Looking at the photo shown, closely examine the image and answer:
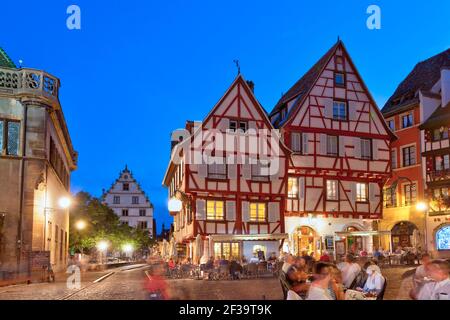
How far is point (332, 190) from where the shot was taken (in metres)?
37.0

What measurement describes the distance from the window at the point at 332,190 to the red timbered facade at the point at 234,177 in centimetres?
309

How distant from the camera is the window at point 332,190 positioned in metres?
36.9

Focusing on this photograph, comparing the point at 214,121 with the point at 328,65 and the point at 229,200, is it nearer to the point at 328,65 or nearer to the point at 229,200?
the point at 229,200

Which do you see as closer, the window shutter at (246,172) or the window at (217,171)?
the window at (217,171)

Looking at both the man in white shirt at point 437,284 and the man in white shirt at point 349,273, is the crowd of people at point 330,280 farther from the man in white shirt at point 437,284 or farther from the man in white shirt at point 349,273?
the man in white shirt at point 437,284

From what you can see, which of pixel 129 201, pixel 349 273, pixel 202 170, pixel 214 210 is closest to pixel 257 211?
pixel 214 210

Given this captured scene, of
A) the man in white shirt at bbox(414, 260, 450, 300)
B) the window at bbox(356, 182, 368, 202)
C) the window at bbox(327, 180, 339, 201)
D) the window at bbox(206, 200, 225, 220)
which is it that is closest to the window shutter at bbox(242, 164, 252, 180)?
the window at bbox(206, 200, 225, 220)

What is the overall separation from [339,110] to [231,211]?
971 cm

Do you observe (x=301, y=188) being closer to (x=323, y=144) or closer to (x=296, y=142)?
(x=296, y=142)

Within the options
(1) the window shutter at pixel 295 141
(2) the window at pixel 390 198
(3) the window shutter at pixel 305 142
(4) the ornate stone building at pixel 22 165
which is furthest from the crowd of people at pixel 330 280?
(2) the window at pixel 390 198

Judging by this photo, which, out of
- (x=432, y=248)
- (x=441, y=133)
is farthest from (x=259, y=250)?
(x=441, y=133)

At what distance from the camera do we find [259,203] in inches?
1403

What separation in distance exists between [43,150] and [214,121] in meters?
13.3

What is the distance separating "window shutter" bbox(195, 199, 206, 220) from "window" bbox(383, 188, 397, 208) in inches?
578
